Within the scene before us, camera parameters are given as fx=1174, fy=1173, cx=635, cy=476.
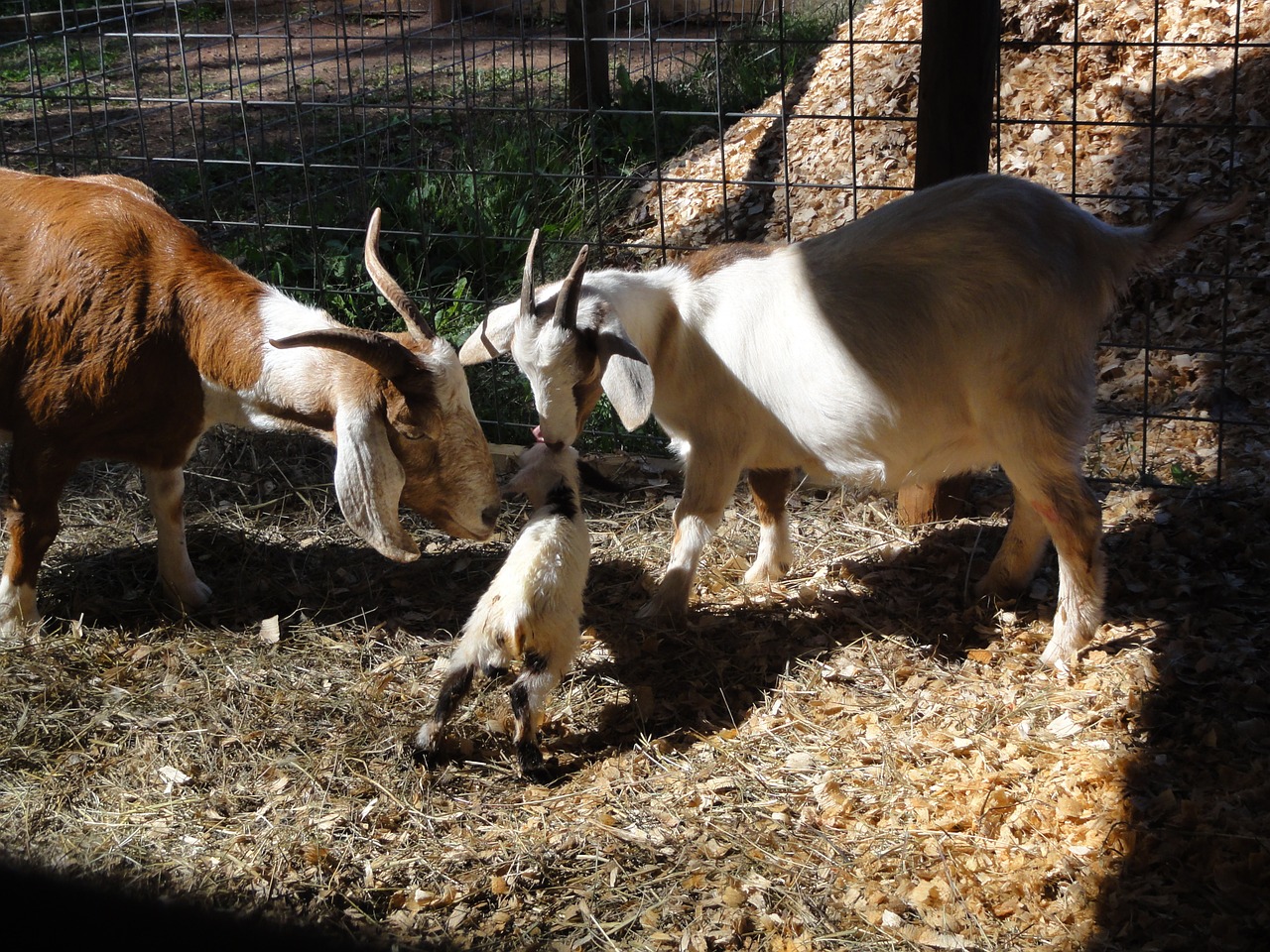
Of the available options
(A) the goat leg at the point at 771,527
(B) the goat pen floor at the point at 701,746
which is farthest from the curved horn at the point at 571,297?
(B) the goat pen floor at the point at 701,746

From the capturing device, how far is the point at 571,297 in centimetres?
337

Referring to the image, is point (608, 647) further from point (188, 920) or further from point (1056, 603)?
point (188, 920)

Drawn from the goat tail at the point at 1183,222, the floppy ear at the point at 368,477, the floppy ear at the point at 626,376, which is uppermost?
the goat tail at the point at 1183,222

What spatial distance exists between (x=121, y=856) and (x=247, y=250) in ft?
13.6

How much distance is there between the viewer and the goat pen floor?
2729mm

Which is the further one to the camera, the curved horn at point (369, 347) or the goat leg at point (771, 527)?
the goat leg at point (771, 527)

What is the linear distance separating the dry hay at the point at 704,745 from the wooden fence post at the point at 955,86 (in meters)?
0.76

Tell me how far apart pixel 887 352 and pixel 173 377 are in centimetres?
223

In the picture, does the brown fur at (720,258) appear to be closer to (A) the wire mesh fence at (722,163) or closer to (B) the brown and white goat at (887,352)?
(B) the brown and white goat at (887,352)

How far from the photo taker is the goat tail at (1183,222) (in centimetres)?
332

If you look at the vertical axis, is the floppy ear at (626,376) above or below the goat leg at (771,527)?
above

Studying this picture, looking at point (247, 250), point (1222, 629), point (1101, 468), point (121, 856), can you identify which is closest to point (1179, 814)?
point (1222, 629)

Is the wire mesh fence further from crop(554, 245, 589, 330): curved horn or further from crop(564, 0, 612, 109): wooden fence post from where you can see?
crop(554, 245, 589, 330): curved horn

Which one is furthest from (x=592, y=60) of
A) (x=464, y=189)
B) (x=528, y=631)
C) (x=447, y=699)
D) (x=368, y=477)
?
(x=447, y=699)
